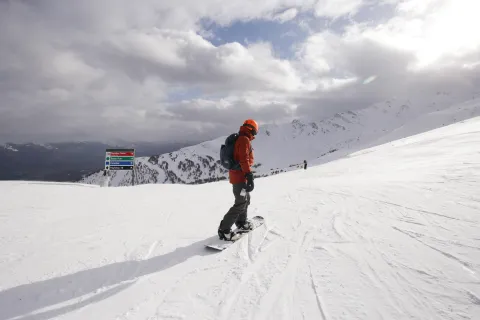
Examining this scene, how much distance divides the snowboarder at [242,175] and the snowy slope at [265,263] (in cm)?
57

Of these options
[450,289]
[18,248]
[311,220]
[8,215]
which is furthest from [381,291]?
[8,215]

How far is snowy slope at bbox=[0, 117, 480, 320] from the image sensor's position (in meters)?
3.71

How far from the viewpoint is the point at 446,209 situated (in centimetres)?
701

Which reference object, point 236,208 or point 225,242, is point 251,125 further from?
point 225,242

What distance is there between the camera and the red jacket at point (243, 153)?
5965mm

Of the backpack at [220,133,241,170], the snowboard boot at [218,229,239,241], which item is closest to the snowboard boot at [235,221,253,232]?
the snowboard boot at [218,229,239,241]

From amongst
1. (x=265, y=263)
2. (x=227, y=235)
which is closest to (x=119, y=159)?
(x=227, y=235)

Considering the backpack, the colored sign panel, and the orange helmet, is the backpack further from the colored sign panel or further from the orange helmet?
the colored sign panel

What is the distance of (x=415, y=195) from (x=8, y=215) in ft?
45.7

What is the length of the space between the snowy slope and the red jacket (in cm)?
165

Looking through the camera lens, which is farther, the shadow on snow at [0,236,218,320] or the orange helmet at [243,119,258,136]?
the orange helmet at [243,119,258,136]

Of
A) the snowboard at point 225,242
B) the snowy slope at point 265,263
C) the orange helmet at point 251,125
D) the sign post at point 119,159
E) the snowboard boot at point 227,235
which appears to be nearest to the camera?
the snowy slope at point 265,263

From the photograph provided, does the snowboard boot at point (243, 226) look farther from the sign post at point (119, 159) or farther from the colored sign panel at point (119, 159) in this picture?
the colored sign panel at point (119, 159)

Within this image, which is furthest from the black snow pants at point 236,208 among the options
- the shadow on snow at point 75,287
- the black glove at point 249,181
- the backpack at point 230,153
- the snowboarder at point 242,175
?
the shadow on snow at point 75,287
